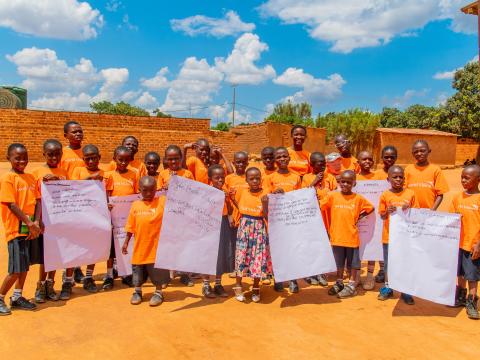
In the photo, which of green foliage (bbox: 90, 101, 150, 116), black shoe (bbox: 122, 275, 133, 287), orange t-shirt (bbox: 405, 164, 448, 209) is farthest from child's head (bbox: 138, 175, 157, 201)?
green foliage (bbox: 90, 101, 150, 116)

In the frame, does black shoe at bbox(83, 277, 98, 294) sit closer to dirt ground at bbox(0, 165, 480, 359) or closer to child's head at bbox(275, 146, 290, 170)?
dirt ground at bbox(0, 165, 480, 359)

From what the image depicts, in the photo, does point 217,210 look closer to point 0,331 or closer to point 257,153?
point 0,331

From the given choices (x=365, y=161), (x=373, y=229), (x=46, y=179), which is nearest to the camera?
(x=46, y=179)

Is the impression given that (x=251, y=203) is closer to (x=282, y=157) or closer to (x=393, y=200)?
(x=282, y=157)

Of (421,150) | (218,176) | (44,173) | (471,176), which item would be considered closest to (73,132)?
(44,173)

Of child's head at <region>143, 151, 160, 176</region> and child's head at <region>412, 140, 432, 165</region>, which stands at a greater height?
child's head at <region>412, 140, 432, 165</region>

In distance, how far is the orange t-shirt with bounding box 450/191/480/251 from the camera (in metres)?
4.34

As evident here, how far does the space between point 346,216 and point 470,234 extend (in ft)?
4.28

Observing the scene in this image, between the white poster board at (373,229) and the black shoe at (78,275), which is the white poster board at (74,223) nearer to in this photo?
the black shoe at (78,275)

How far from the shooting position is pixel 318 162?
534 cm

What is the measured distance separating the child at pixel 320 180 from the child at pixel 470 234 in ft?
4.97

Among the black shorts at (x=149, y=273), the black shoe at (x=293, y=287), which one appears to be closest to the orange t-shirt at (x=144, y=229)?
the black shorts at (x=149, y=273)

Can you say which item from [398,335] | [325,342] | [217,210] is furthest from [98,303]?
[398,335]

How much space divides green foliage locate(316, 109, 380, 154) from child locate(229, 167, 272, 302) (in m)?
24.4
